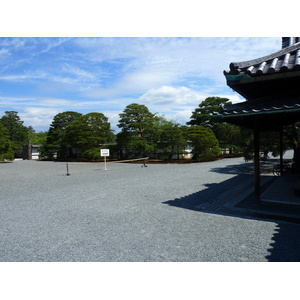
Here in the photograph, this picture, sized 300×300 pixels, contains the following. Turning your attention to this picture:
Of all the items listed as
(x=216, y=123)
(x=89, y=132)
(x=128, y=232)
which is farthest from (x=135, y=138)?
(x=128, y=232)

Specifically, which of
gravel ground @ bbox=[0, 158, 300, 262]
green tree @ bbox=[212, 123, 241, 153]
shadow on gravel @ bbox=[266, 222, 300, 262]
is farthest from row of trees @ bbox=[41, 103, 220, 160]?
shadow on gravel @ bbox=[266, 222, 300, 262]

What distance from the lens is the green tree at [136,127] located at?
68.6ft

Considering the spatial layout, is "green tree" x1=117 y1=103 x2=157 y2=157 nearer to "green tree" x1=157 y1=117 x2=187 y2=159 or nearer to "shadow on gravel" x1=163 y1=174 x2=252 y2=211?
"green tree" x1=157 y1=117 x2=187 y2=159

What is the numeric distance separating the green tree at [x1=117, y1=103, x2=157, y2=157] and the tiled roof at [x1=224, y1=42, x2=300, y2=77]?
16.2m

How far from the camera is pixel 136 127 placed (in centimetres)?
2134

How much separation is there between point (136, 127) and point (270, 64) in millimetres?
17380

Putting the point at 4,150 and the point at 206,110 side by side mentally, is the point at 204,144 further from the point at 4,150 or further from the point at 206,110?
the point at 4,150

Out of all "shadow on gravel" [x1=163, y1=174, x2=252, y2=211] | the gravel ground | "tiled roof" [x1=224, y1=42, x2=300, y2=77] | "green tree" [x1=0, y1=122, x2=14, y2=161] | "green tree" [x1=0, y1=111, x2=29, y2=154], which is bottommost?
the gravel ground

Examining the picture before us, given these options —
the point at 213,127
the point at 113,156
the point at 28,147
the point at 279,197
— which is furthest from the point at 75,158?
the point at 279,197

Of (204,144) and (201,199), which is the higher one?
(204,144)

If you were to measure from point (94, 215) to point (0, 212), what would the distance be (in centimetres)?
224

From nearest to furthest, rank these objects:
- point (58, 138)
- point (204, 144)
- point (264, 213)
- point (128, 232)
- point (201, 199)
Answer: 1. point (128, 232)
2. point (264, 213)
3. point (201, 199)
4. point (204, 144)
5. point (58, 138)

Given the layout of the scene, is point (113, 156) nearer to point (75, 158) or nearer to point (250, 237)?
point (75, 158)

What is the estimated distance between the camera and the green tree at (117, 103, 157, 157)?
20922 mm
